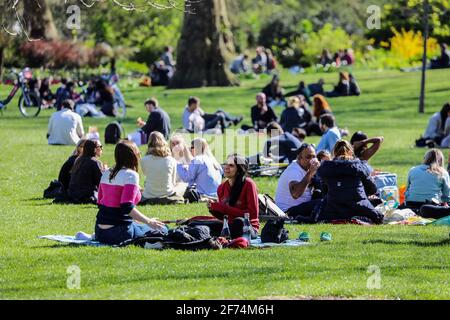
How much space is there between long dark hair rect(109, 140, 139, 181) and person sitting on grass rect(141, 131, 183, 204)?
463cm

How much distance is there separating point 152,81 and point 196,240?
126 ft

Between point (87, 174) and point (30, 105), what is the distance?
20.2 m

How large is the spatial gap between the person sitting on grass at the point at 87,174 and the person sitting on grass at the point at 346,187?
3.69 m

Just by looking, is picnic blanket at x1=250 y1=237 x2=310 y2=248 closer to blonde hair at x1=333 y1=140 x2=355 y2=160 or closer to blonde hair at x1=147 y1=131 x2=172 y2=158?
blonde hair at x1=333 y1=140 x2=355 y2=160

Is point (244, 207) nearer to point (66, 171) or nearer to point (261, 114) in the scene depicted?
point (66, 171)

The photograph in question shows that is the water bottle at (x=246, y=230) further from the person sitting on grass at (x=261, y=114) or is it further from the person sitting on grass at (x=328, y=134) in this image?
the person sitting on grass at (x=261, y=114)

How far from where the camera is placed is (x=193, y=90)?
48.3 m

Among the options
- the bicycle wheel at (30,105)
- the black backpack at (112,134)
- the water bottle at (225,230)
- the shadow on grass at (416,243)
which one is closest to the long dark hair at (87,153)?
the water bottle at (225,230)

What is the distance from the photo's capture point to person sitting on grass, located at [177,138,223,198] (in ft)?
66.4

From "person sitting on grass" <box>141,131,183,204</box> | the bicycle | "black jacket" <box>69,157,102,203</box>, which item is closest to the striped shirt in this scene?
"black jacket" <box>69,157,102,203</box>

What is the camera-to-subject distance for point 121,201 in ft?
45.8
